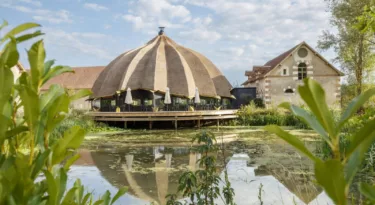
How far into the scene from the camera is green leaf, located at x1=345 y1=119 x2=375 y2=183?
2.03ft

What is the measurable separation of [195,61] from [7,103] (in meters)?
28.6

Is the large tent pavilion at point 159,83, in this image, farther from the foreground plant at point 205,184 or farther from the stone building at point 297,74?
the foreground plant at point 205,184

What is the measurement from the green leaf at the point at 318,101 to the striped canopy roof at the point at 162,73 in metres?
24.6

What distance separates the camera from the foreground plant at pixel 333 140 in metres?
0.61

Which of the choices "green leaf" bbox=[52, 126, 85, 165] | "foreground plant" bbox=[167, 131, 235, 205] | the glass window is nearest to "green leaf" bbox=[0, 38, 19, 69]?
"green leaf" bbox=[52, 126, 85, 165]

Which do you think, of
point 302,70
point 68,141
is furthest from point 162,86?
point 68,141

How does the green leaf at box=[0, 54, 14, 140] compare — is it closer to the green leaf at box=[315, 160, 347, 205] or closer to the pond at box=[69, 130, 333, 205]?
the green leaf at box=[315, 160, 347, 205]

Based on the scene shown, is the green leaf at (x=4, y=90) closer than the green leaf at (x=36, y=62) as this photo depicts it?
Yes

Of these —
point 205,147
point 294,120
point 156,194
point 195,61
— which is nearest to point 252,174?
point 156,194

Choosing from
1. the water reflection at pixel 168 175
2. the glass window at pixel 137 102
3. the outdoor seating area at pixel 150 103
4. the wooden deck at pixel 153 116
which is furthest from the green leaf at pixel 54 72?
the glass window at pixel 137 102

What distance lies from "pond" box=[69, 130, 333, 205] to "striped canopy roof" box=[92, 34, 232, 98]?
12742 millimetres

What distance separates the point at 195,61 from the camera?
2919 cm

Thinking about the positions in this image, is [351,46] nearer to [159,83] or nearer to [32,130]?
[159,83]

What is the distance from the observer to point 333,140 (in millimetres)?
654
